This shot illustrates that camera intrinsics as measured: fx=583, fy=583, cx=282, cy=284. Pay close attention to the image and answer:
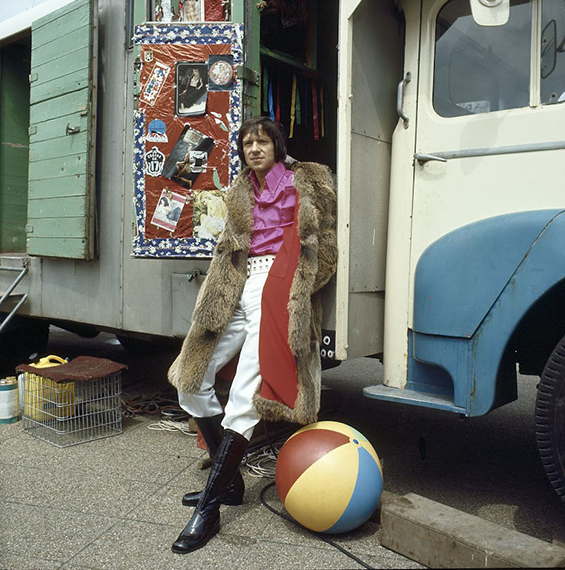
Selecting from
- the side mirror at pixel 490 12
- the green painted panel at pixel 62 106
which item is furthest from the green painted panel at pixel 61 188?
the side mirror at pixel 490 12

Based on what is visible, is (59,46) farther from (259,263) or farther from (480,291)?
(480,291)

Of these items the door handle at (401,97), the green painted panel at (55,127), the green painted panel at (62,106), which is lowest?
the door handle at (401,97)

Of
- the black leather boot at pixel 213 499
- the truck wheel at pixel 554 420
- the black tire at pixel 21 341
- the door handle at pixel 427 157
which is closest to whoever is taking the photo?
the truck wheel at pixel 554 420

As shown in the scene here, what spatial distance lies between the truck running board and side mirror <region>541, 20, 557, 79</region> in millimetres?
1477

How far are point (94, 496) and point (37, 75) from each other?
3284mm

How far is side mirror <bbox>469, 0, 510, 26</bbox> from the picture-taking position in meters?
2.36

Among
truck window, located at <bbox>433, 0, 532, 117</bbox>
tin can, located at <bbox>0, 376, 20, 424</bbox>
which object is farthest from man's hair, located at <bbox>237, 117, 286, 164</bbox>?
tin can, located at <bbox>0, 376, 20, 424</bbox>

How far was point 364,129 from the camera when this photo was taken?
2.87 metres

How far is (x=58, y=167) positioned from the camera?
171 inches

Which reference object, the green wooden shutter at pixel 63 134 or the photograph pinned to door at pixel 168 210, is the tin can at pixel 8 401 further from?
the photograph pinned to door at pixel 168 210

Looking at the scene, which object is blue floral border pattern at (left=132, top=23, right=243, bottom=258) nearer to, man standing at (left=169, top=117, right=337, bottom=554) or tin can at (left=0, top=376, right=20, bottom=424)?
man standing at (left=169, top=117, right=337, bottom=554)

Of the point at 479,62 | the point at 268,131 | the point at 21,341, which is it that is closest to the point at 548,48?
the point at 479,62

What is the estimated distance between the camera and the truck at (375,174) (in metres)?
2.48

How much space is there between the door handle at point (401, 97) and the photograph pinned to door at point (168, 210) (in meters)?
1.38
